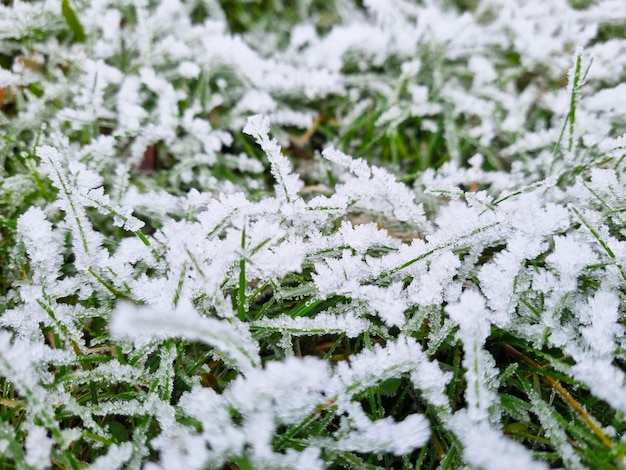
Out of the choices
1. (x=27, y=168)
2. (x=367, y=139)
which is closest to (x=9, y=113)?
(x=27, y=168)

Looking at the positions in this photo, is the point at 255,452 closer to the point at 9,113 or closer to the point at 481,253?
the point at 481,253

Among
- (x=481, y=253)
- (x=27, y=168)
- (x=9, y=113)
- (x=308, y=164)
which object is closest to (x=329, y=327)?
(x=481, y=253)

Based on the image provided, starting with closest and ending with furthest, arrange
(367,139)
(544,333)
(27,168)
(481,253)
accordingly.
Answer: (544,333)
(481,253)
(27,168)
(367,139)

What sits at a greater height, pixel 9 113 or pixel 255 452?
pixel 9 113

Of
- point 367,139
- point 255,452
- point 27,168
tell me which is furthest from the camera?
point 367,139

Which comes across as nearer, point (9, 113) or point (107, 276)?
point (107, 276)

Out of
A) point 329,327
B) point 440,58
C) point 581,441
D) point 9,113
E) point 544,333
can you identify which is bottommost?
point 581,441

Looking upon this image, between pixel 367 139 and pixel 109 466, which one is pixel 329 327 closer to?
pixel 109 466
